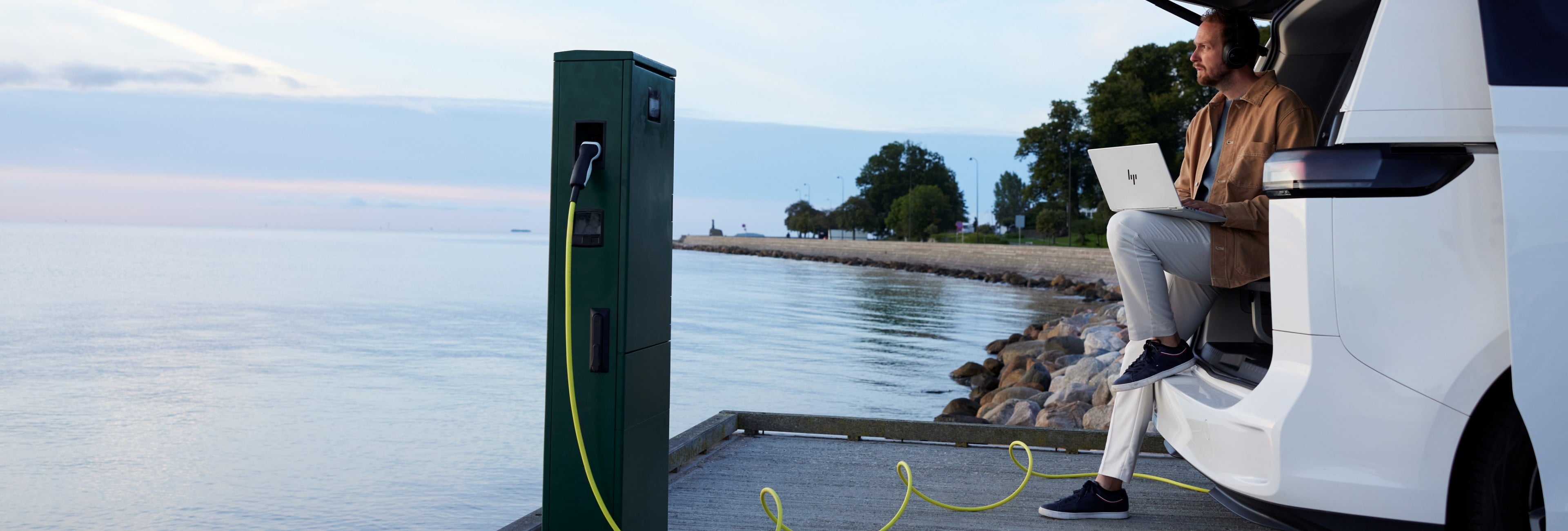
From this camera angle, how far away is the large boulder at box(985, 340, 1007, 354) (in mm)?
19312

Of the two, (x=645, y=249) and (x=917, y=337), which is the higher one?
(x=645, y=249)

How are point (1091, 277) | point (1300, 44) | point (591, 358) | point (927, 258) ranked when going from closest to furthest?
point (591, 358) → point (1300, 44) → point (1091, 277) → point (927, 258)

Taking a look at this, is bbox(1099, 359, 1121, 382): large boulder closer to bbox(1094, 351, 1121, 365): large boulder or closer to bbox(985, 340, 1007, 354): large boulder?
bbox(1094, 351, 1121, 365): large boulder

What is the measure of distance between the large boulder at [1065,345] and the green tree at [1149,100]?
31.3 m

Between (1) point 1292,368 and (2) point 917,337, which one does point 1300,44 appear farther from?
(2) point 917,337

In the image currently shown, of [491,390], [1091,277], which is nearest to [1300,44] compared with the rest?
[491,390]

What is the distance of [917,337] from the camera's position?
2250cm

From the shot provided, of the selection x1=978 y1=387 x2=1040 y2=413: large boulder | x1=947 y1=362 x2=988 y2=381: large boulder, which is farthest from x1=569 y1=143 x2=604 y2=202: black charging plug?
x1=947 y1=362 x2=988 y2=381: large boulder

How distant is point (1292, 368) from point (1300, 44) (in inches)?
81.2

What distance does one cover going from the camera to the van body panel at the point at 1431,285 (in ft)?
7.50

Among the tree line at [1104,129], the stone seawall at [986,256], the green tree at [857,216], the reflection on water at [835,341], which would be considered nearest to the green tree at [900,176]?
the green tree at [857,216]

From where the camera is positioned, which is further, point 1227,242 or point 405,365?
point 405,365

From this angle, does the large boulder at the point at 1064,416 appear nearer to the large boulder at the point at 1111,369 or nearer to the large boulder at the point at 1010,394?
the large boulder at the point at 1010,394

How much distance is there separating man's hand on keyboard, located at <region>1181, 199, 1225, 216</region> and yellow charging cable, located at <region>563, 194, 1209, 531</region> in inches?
50.6
